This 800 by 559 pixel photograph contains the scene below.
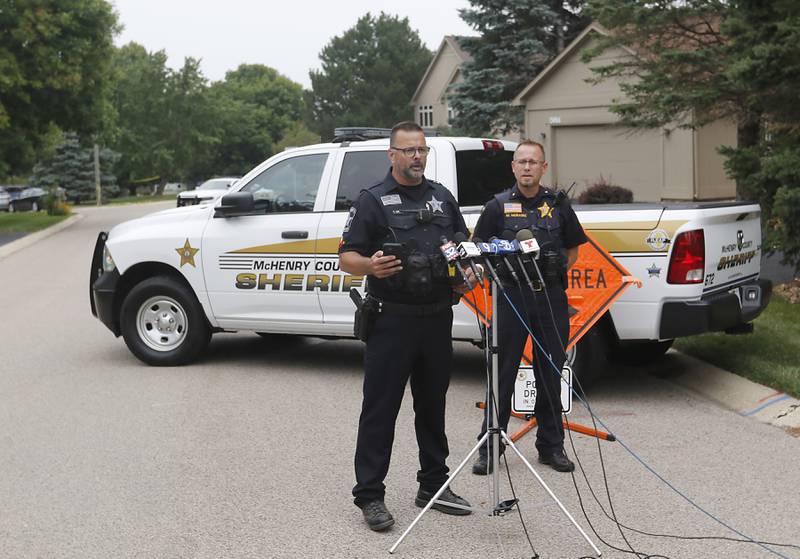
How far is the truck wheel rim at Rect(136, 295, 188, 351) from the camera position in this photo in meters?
9.76

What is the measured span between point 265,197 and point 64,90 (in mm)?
26175

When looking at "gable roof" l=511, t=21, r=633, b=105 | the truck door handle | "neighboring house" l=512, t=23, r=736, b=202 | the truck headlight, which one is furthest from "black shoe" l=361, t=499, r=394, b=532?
"gable roof" l=511, t=21, r=633, b=105

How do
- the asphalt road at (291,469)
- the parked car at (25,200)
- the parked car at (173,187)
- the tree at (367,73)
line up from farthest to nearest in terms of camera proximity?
the parked car at (173,187), the tree at (367,73), the parked car at (25,200), the asphalt road at (291,469)

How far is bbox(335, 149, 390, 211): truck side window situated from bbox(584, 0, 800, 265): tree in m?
4.34

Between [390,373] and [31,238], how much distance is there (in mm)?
25232

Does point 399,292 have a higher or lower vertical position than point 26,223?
higher

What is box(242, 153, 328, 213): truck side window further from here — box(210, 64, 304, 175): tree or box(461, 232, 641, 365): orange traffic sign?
box(210, 64, 304, 175): tree

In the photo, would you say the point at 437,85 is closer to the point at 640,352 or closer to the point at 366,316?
the point at 640,352

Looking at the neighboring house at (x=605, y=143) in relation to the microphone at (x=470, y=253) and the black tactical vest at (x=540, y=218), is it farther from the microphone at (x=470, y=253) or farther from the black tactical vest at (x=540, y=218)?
the microphone at (x=470, y=253)

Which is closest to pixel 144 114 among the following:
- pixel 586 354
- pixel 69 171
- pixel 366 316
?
pixel 69 171

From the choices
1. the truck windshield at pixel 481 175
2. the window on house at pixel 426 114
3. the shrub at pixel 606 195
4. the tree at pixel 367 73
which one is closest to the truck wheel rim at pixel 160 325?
the truck windshield at pixel 481 175

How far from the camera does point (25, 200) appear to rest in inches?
2116

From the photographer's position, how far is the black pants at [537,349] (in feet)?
20.4

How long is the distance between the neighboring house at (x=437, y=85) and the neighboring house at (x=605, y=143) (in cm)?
3177
